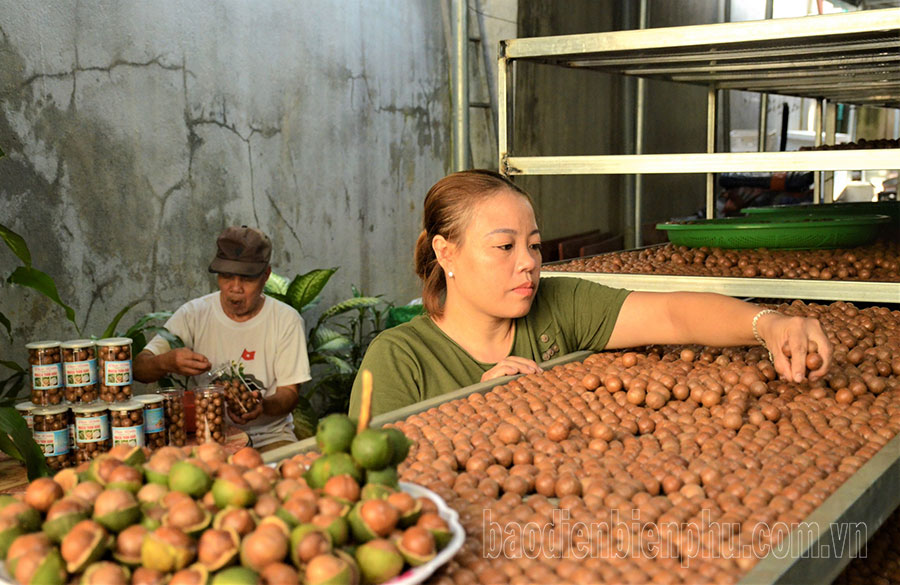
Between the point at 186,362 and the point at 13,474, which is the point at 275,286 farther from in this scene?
the point at 13,474

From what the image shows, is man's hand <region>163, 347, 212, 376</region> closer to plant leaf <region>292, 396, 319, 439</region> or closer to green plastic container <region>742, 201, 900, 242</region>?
plant leaf <region>292, 396, 319, 439</region>

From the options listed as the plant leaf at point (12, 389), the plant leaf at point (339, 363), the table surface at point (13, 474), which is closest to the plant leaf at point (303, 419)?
the plant leaf at point (339, 363)

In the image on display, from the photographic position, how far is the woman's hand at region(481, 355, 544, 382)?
6.57ft

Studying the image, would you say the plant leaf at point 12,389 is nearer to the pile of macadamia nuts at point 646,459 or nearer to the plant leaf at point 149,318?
the plant leaf at point 149,318

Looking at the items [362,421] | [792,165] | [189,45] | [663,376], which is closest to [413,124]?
[189,45]

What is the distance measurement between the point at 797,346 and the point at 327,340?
10.7ft

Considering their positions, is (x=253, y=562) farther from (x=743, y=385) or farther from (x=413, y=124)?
(x=413, y=124)

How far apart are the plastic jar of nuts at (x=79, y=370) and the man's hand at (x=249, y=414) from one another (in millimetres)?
763

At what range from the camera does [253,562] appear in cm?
84

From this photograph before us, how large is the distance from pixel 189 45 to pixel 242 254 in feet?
3.88

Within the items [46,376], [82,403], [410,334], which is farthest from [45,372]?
[410,334]

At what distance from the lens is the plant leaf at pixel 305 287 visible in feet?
15.2

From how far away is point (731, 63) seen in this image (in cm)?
328

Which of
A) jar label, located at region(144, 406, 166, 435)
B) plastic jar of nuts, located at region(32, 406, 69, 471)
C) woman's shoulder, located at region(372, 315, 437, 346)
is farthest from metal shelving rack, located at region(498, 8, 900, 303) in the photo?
plastic jar of nuts, located at region(32, 406, 69, 471)
